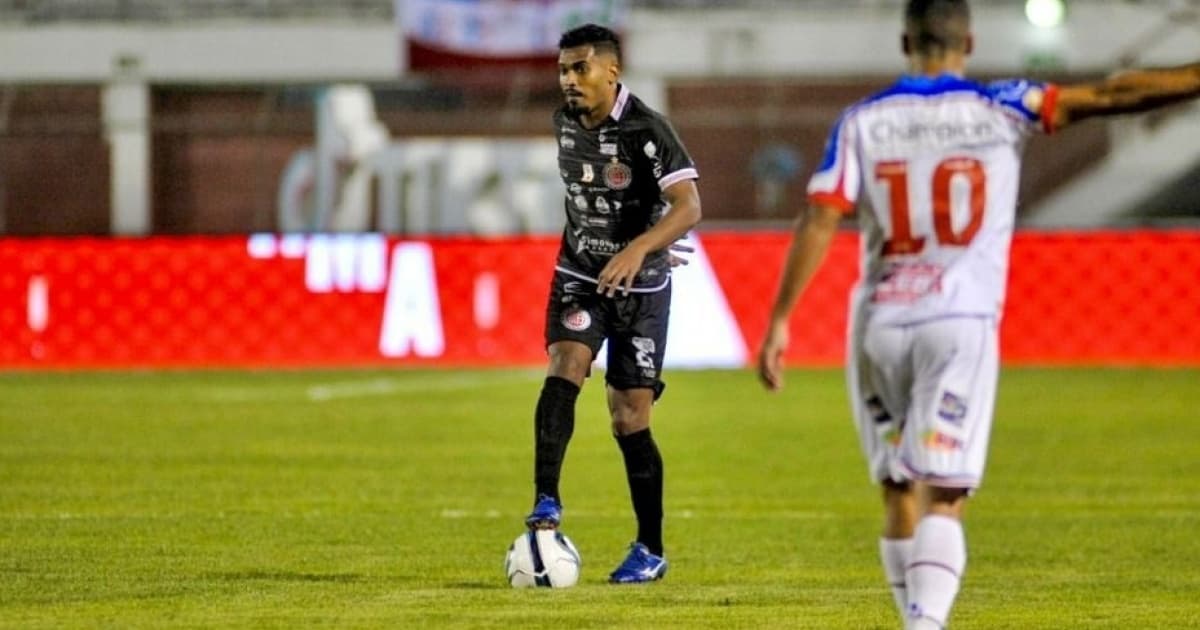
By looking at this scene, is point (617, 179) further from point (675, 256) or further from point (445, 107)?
point (445, 107)

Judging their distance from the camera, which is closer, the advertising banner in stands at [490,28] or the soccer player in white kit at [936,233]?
the soccer player in white kit at [936,233]

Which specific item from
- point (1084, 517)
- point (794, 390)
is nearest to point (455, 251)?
point (794, 390)

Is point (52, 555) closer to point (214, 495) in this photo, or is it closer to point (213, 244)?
point (214, 495)

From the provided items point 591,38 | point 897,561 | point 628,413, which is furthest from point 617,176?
point 897,561

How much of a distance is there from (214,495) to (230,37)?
2127cm

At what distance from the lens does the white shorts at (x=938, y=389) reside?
22.4 ft

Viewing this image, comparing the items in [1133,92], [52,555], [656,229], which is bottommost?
[52,555]

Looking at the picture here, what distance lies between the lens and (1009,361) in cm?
2459

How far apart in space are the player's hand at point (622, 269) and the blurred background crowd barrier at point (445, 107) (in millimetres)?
19175

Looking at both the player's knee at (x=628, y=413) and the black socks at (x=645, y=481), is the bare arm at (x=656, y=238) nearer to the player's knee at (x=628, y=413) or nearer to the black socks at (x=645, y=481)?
the player's knee at (x=628, y=413)

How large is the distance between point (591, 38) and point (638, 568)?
6.52 feet

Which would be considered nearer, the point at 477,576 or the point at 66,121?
the point at 477,576

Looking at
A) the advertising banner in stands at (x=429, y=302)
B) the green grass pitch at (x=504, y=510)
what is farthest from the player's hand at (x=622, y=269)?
the advertising banner in stands at (x=429, y=302)

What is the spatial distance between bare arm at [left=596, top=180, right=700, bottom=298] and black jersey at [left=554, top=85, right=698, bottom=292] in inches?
3.8
